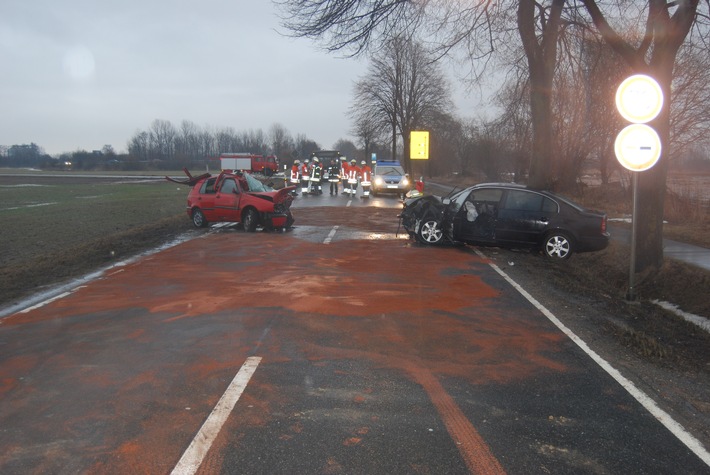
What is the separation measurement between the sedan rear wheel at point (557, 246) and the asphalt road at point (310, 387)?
3.95 m

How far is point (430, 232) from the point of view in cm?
1359

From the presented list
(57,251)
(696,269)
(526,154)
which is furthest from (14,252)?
(526,154)

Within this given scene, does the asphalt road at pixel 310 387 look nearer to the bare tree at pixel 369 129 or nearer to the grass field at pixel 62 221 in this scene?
the grass field at pixel 62 221

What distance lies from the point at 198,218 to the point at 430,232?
24.9ft

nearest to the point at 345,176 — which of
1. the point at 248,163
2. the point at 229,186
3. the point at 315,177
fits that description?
the point at 315,177

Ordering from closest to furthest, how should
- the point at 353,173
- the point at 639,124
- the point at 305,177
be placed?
the point at 639,124
the point at 353,173
the point at 305,177

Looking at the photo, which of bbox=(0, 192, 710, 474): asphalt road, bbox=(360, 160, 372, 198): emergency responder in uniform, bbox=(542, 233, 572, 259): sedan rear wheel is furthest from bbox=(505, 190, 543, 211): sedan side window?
bbox=(360, 160, 372, 198): emergency responder in uniform

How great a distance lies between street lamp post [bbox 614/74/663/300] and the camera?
8484 mm

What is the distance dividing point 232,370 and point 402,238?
33.0ft

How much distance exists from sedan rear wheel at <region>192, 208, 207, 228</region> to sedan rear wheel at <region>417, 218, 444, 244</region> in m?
7.11

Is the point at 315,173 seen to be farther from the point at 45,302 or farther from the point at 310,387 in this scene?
the point at 310,387

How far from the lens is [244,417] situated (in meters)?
4.25

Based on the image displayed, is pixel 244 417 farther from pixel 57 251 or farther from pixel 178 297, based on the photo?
pixel 57 251

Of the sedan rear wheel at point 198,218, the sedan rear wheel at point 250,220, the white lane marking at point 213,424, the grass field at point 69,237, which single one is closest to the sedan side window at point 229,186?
the sedan rear wheel at point 250,220
